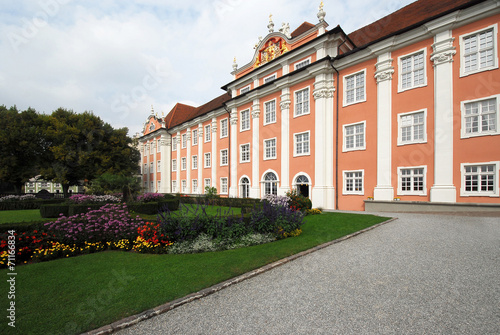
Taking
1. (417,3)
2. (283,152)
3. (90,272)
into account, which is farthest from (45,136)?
(417,3)

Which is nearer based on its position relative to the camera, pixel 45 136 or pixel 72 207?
pixel 72 207

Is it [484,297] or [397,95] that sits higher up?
[397,95]

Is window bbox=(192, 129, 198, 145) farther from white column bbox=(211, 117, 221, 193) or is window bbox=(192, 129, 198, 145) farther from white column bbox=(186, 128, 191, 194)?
white column bbox=(211, 117, 221, 193)

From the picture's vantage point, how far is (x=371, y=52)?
1639 cm

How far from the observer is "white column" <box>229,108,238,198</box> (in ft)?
85.8

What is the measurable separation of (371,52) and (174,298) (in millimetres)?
18949

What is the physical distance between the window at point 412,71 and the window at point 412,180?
17.6ft

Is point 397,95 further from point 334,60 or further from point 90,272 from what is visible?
point 90,272

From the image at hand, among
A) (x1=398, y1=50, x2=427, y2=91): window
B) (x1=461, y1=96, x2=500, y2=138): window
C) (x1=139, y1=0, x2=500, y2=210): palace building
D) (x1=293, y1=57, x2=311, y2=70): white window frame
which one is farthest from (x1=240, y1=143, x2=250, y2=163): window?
(x1=461, y1=96, x2=500, y2=138): window

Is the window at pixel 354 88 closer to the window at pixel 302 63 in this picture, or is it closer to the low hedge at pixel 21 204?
the window at pixel 302 63

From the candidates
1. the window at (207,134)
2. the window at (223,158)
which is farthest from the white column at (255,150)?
the window at (207,134)

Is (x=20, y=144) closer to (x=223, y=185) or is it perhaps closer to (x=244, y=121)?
(x=223, y=185)

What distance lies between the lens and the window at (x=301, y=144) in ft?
65.2

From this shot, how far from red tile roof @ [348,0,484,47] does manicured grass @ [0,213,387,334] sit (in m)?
17.7
